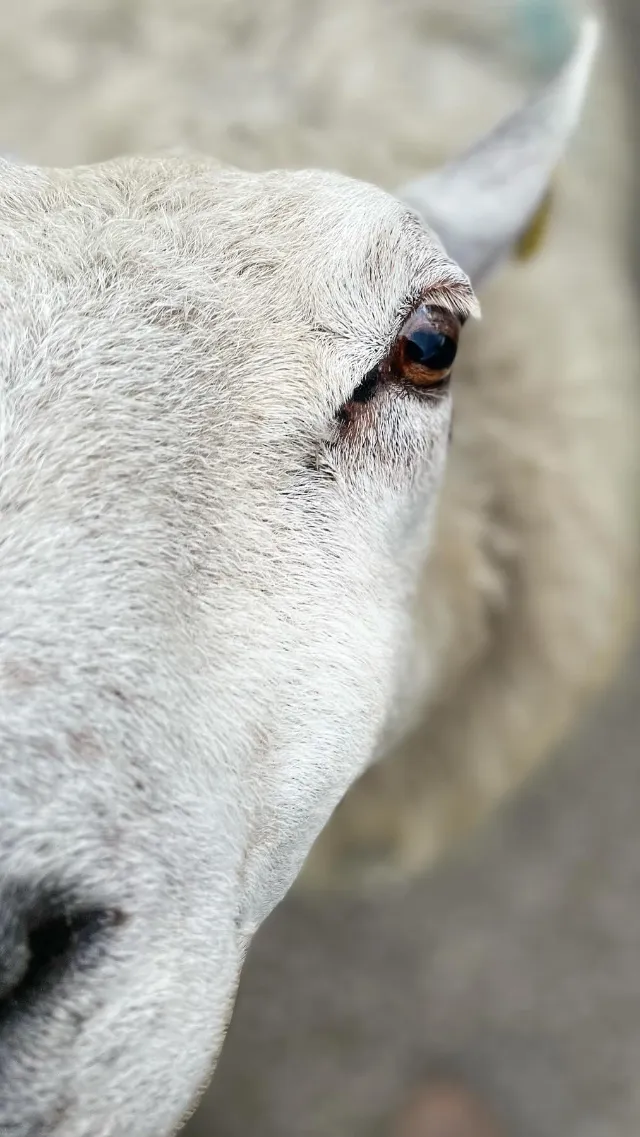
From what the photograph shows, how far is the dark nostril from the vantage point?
0.61 meters

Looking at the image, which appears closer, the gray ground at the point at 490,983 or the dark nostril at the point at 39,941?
the dark nostril at the point at 39,941

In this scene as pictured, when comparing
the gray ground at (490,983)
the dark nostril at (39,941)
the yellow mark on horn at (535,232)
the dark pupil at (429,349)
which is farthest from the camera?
the gray ground at (490,983)

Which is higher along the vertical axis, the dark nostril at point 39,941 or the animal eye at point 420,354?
the animal eye at point 420,354

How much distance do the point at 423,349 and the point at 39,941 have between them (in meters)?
0.65

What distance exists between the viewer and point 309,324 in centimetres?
89

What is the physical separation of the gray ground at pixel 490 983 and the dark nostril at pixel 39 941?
1840mm

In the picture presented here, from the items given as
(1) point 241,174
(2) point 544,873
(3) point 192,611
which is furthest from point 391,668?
(2) point 544,873

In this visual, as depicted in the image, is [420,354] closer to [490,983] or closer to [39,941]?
[39,941]

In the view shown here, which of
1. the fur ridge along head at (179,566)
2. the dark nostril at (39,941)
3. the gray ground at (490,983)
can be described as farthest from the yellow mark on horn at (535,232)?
the gray ground at (490,983)

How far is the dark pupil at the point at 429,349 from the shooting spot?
98 centimetres

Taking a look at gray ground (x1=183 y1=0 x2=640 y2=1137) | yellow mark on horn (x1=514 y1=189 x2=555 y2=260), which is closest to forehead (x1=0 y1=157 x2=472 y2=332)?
yellow mark on horn (x1=514 y1=189 x2=555 y2=260)

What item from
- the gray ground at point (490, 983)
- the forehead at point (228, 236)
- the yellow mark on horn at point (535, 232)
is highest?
the yellow mark on horn at point (535, 232)

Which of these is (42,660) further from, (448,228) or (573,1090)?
(573,1090)

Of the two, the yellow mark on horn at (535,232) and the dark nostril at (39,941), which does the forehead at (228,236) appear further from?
the dark nostril at (39,941)
